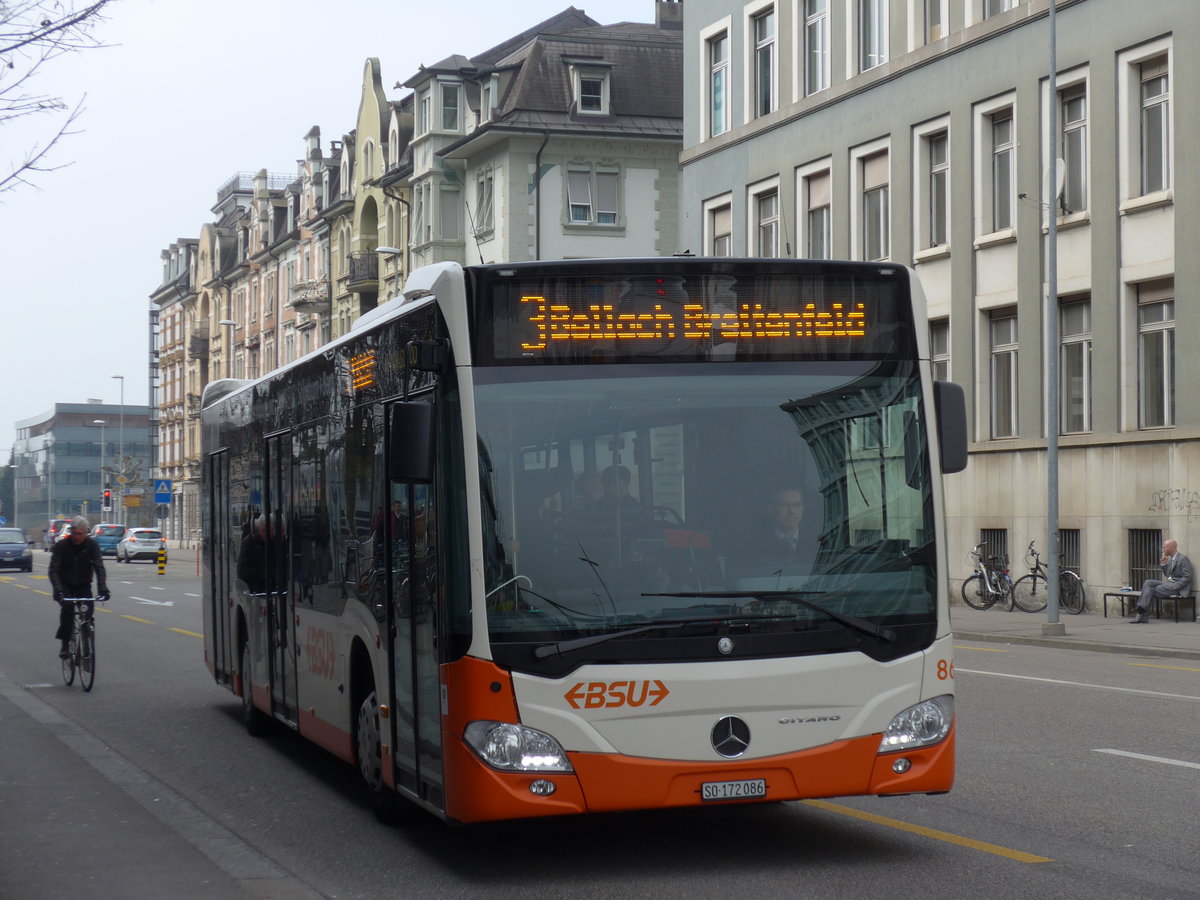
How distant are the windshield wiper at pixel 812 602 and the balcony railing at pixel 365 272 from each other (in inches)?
2560

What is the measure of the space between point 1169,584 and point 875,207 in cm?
1263

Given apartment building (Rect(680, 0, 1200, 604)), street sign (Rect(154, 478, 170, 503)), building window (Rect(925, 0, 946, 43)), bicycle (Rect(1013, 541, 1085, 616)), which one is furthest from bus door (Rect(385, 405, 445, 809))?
street sign (Rect(154, 478, 170, 503))

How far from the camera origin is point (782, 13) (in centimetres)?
4012

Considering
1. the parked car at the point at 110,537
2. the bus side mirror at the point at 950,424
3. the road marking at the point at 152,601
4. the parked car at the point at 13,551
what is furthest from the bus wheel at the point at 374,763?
the parked car at the point at 110,537

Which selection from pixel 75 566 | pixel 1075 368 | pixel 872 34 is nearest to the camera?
pixel 75 566

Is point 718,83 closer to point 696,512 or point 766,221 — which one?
point 766,221

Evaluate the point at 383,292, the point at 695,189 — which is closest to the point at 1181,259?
the point at 695,189

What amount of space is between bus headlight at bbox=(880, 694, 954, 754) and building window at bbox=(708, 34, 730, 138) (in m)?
36.4

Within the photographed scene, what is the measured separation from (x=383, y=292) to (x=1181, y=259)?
47132 mm

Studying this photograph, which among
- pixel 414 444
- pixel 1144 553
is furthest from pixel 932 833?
pixel 1144 553

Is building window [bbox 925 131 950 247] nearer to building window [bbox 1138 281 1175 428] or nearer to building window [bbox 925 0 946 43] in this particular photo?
building window [bbox 925 0 946 43]

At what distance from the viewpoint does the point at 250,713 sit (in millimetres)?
13547

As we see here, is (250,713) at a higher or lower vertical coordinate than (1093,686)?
higher

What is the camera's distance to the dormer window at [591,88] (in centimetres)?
5884
